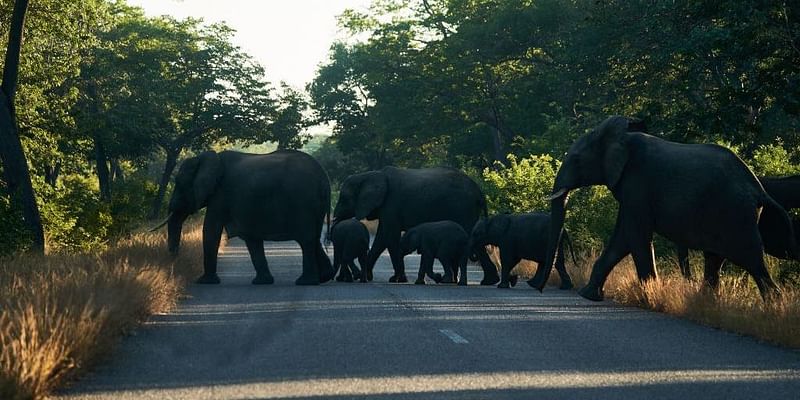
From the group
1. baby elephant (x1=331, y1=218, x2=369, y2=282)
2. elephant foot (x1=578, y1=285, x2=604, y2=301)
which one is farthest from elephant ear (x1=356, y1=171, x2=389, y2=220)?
elephant foot (x1=578, y1=285, x2=604, y2=301)

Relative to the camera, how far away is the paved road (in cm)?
934

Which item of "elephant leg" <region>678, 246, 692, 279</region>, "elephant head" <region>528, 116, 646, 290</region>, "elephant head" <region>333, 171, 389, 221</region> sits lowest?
"elephant leg" <region>678, 246, 692, 279</region>

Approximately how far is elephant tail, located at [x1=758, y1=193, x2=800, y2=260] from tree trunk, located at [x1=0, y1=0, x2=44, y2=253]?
47.1ft

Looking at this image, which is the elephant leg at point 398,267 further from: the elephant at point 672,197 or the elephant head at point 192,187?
the elephant at point 672,197

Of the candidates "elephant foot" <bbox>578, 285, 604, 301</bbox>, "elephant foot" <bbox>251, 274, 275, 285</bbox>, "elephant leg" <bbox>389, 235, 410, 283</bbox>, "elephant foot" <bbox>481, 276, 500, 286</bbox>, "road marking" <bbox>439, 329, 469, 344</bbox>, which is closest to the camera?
"road marking" <bbox>439, 329, 469, 344</bbox>

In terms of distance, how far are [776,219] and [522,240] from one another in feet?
19.6

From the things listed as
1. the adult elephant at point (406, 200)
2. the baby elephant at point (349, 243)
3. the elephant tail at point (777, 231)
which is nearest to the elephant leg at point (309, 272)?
the baby elephant at point (349, 243)

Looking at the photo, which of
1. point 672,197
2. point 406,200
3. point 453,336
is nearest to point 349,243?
point 406,200

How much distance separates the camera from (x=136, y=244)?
25.1 meters

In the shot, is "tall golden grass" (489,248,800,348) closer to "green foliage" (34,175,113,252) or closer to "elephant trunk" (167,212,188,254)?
"elephant trunk" (167,212,188,254)

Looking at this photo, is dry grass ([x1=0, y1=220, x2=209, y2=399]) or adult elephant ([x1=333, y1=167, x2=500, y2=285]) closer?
dry grass ([x1=0, y1=220, x2=209, y2=399])

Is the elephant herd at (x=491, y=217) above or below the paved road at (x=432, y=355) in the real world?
above

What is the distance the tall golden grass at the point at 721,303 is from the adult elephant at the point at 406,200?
546 centimetres

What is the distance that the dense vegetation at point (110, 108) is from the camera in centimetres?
2933
